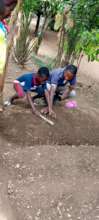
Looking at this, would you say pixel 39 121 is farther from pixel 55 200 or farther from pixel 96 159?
pixel 55 200

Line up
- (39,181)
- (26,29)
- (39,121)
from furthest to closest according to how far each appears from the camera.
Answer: (26,29) → (39,121) → (39,181)

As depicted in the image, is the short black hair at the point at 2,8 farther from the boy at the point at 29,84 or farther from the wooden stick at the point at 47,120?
the wooden stick at the point at 47,120

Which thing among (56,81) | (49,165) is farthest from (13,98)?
(49,165)

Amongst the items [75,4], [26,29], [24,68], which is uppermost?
[75,4]

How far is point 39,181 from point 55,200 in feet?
0.98

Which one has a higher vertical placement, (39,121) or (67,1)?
(67,1)

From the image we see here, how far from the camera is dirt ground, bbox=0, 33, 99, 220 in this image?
3848 millimetres

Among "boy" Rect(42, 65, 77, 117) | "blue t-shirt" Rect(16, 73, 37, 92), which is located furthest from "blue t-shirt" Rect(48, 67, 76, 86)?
"blue t-shirt" Rect(16, 73, 37, 92)

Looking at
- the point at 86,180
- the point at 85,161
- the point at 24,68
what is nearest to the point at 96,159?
the point at 85,161

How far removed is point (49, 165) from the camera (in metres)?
4.48

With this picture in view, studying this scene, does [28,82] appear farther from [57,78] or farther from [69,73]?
[69,73]

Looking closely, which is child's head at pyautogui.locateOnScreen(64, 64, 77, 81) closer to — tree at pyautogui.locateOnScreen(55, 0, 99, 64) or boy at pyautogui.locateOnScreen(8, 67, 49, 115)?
boy at pyautogui.locateOnScreen(8, 67, 49, 115)

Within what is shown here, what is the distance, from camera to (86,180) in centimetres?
442

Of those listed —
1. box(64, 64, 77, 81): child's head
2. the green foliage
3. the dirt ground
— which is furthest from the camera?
box(64, 64, 77, 81): child's head
